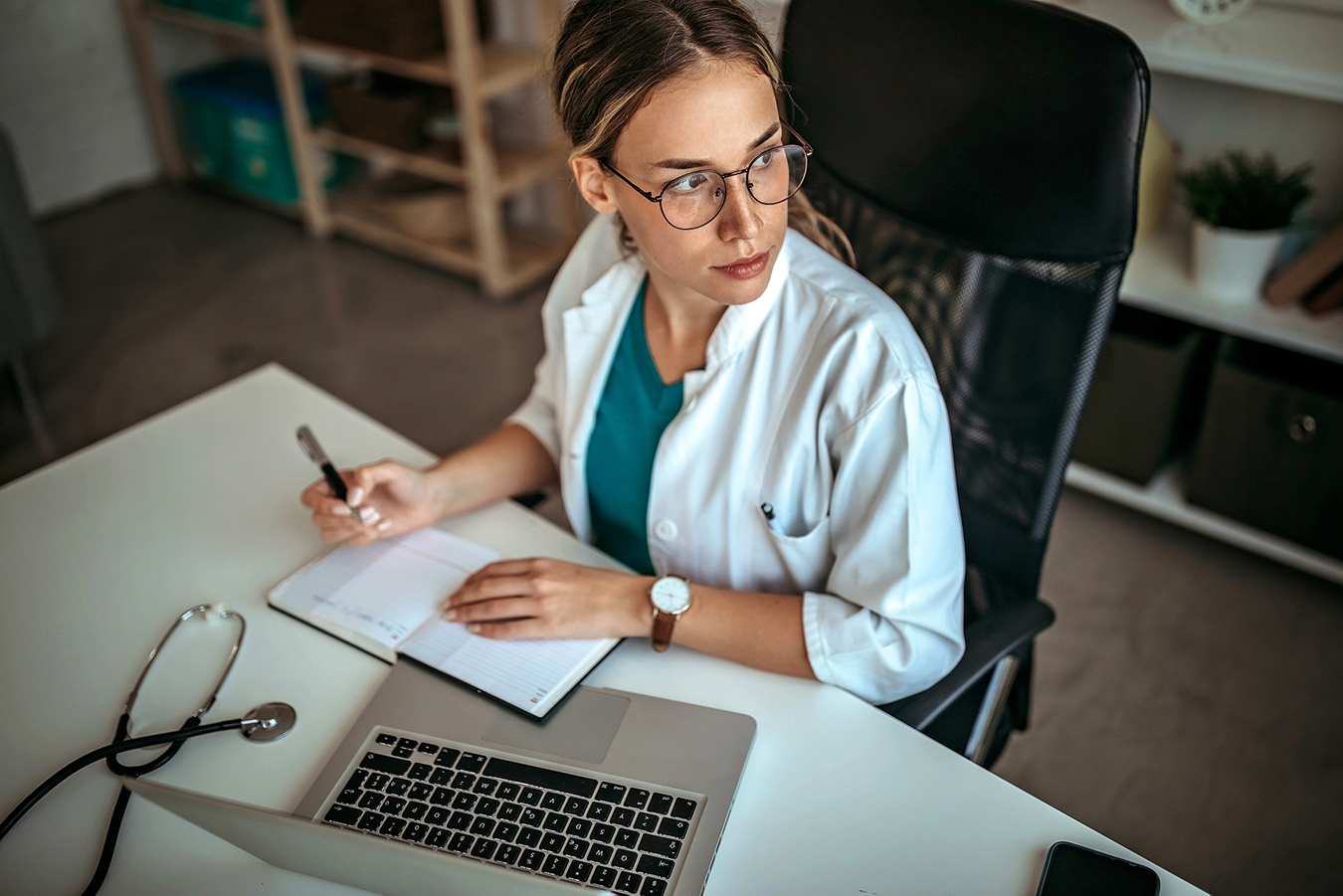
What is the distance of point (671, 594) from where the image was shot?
1.00 metres

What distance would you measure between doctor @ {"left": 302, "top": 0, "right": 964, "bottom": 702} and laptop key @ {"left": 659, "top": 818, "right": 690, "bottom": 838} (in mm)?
191

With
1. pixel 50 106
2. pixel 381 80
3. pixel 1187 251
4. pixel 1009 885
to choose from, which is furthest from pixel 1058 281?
pixel 50 106

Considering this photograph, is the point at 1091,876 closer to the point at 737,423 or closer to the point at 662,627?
the point at 662,627

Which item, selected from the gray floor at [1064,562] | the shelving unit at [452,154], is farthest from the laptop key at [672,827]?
the shelving unit at [452,154]

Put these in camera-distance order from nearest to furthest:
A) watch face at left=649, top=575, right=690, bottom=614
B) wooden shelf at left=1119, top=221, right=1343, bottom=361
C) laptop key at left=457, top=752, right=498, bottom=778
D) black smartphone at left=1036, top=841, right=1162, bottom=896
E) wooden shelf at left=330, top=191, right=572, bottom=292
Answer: black smartphone at left=1036, top=841, right=1162, bottom=896 → laptop key at left=457, top=752, right=498, bottom=778 → watch face at left=649, top=575, right=690, bottom=614 → wooden shelf at left=1119, top=221, right=1343, bottom=361 → wooden shelf at left=330, top=191, right=572, bottom=292

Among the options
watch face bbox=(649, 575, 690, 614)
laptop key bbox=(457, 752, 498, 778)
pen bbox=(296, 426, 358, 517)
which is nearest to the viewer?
laptop key bbox=(457, 752, 498, 778)

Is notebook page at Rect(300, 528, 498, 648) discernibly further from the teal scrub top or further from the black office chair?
the black office chair

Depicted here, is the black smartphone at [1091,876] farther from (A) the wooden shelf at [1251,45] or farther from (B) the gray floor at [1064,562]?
(A) the wooden shelf at [1251,45]

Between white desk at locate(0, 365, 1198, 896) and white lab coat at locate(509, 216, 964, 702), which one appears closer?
white desk at locate(0, 365, 1198, 896)

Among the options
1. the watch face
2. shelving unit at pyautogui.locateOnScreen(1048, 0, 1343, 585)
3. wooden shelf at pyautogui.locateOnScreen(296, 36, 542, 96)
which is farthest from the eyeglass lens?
wooden shelf at pyautogui.locateOnScreen(296, 36, 542, 96)

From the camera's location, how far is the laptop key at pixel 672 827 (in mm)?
830

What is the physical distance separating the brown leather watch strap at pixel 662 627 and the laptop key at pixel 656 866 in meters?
0.22

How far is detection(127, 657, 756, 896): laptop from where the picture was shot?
0.78 meters

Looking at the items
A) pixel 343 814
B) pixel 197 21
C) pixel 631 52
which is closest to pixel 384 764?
pixel 343 814
